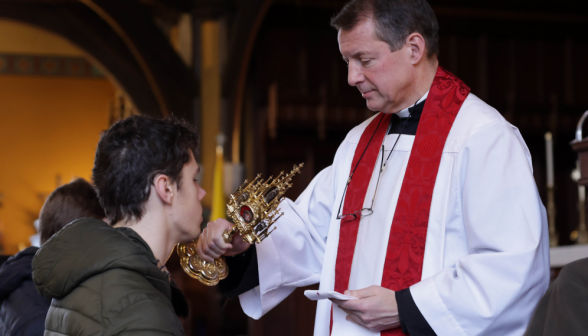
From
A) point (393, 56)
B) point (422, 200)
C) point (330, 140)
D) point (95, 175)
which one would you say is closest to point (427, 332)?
point (422, 200)

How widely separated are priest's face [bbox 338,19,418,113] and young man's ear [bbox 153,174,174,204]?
2.71ft

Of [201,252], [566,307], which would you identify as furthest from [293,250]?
[566,307]

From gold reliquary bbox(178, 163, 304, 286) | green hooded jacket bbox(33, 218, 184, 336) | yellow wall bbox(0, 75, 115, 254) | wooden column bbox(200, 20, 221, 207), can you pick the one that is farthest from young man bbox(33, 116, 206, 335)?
yellow wall bbox(0, 75, 115, 254)

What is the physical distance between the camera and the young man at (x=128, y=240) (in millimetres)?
1508

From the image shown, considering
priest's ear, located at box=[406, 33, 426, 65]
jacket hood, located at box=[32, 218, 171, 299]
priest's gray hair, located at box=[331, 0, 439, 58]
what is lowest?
jacket hood, located at box=[32, 218, 171, 299]

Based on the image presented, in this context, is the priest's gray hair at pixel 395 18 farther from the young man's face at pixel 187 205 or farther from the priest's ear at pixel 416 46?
the young man's face at pixel 187 205

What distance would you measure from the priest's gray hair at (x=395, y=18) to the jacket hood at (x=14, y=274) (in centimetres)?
152

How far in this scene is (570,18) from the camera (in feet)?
25.0

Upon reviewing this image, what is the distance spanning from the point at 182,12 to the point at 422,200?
571 cm

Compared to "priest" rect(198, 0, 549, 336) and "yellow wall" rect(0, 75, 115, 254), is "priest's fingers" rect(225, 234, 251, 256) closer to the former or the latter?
"priest" rect(198, 0, 549, 336)

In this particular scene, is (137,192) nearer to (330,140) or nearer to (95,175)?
(95,175)

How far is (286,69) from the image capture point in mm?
7051

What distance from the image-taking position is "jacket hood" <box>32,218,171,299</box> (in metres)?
1.56

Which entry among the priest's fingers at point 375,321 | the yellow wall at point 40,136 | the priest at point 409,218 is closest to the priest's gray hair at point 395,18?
the priest at point 409,218
